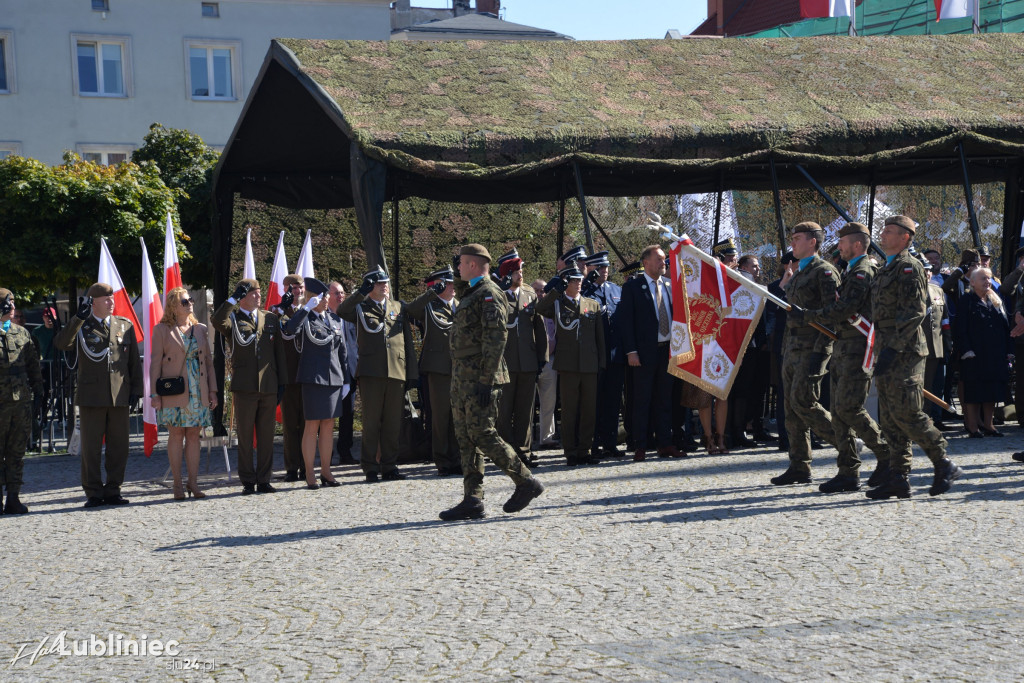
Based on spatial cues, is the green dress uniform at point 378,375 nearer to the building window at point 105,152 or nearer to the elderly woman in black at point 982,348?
the elderly woman in black at point 982,348

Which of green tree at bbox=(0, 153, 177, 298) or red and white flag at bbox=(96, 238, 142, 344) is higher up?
green tree at bbox=(0, 153, 177, 298)

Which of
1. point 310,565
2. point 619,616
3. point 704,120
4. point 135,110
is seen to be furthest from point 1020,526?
point 135,110

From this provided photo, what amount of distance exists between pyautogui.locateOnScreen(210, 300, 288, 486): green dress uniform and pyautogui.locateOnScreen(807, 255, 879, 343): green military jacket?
4503 mm

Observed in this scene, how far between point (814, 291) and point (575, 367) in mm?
3028

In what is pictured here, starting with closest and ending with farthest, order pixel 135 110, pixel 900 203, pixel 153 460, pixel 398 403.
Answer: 1. pixel 398 403
2. pixel 153 460
3. pixel 900 203
4. pixel 135 110

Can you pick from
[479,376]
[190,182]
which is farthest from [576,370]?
[190,182]

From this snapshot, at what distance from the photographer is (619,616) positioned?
545 cm

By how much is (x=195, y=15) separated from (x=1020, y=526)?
34.3m

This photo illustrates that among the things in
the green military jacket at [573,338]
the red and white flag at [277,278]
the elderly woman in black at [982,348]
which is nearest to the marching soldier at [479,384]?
the green military jacket at [573,338]

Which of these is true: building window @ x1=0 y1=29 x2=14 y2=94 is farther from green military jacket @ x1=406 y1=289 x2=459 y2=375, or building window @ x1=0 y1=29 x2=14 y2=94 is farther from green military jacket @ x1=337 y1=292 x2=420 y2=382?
green military jacket @ x1=406 y1=289 x2=459 y2=375

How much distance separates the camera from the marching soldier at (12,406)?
916 centimetres

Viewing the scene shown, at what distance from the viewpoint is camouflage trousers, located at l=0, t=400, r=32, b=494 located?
30.0 feet

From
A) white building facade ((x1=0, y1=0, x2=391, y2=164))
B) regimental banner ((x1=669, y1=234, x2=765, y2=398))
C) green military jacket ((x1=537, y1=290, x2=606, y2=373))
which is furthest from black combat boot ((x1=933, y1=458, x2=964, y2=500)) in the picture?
white building facade ((x1=0, y1=0, x2=391, y2=164))

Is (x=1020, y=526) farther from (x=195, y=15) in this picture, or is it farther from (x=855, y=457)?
(x=195, y=15)
